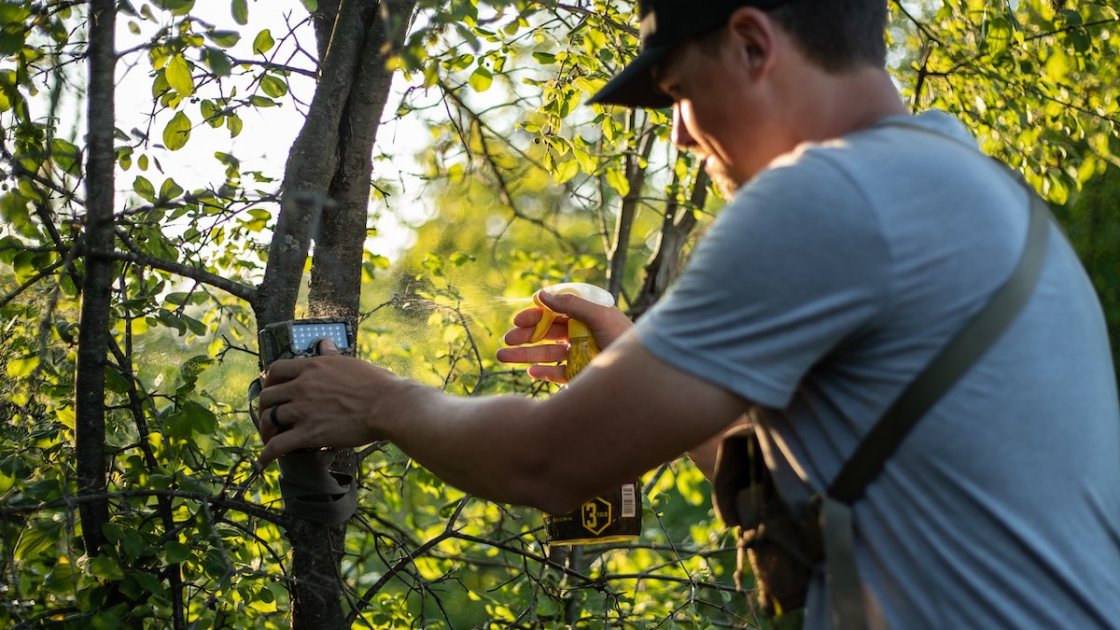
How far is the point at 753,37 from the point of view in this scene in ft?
5.07

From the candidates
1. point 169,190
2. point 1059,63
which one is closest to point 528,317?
point 169,190

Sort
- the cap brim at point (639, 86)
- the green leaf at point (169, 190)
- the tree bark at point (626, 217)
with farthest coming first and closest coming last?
the tree bark at point (626, 217)
the green leaf at point (169, 190)
the cap brim at point (639, 86)

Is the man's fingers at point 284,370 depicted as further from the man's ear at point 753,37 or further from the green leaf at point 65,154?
the man's ear at point 753,37

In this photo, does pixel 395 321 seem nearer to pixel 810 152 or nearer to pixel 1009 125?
pixel 810 152

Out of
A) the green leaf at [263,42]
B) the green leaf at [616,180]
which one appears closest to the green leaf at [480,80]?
the green leaf at [263,42]

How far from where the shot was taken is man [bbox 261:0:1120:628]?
1.30 metres

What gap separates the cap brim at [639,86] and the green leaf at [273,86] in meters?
0.83

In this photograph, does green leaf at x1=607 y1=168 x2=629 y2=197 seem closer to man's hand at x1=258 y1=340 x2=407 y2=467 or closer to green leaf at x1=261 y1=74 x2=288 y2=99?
green leaf at x1=261 y1=74 x2=288 y2=99

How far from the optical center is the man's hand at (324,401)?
176cm

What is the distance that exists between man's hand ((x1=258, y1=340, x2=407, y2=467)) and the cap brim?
621mm

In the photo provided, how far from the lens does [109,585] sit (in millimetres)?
2172

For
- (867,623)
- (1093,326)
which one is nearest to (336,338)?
(867,623)

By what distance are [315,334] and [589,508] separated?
2.42ft

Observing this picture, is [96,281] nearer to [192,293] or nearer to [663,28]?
[192,293]
